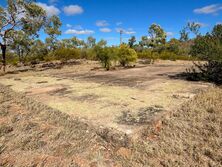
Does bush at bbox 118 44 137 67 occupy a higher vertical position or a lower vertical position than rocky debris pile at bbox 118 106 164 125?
higher

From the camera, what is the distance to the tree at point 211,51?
8.23 metres

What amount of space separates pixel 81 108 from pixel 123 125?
1457mm

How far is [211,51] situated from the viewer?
8328 mm

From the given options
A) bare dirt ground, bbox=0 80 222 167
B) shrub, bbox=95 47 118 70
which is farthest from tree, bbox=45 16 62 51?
bare dirt ground, bbox=0 80 222 167

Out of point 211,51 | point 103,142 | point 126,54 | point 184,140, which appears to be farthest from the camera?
point 126,54

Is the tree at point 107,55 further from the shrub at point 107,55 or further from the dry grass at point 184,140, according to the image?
the dry grass at point 184,140

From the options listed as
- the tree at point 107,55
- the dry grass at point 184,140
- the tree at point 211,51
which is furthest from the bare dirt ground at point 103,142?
the tree at point 107,55

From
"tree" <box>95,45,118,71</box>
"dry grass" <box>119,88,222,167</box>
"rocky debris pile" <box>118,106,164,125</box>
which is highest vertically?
"tree" <box>95,45,118,71</box>

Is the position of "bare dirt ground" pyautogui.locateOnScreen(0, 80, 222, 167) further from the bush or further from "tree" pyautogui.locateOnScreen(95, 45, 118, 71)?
the bush

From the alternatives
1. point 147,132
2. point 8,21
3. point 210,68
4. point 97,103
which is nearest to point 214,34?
point 210,68

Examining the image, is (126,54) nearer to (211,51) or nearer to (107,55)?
(107,55)

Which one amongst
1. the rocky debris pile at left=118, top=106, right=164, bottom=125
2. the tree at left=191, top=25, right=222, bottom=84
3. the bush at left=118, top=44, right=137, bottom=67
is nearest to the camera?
the rocky debris pile at left=118, top=106, right=164, bottom=125

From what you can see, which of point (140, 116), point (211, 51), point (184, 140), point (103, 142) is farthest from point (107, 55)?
point (103, 142)

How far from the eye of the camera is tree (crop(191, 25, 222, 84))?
8.23 meters
